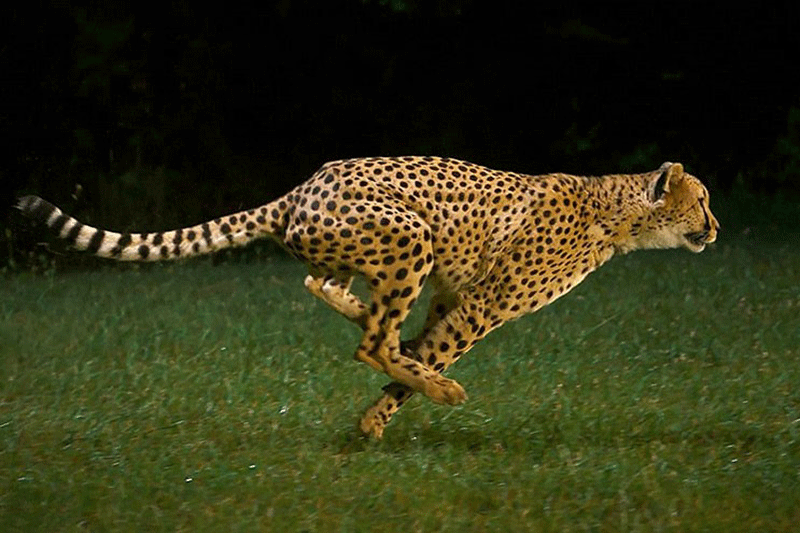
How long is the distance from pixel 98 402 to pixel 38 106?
253 inches

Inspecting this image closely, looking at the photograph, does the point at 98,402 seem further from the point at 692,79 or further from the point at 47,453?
the point at 692,79

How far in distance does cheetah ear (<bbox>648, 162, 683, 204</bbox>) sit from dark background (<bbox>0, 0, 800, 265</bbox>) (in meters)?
6.87

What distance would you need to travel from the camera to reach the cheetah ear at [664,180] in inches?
289

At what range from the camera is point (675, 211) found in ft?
24.3

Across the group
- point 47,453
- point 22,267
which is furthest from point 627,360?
point 22,267

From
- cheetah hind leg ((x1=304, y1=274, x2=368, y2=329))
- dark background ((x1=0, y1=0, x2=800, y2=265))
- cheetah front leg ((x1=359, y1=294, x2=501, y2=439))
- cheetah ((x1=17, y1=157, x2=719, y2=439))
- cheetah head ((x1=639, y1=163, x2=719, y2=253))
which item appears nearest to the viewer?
cheetah ((x1=17, y1=157, x2=719, y2=439))

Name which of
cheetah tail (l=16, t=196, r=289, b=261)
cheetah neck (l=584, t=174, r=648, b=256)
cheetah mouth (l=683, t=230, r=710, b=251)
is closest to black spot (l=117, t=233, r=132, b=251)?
cheetah tail (l=16, t=196, r=289, b=261)

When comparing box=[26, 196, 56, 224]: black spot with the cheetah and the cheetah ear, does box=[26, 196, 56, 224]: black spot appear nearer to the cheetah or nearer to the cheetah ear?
the cheetah

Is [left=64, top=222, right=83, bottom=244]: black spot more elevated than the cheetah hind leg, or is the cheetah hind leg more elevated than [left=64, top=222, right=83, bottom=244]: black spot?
[left=64, top=222, right=83, bottom=244]: black spot

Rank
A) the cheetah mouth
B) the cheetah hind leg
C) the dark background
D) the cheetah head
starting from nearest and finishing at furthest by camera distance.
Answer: the cheetah hind leg
the cheetah head
the cheetah mouth
the dark background

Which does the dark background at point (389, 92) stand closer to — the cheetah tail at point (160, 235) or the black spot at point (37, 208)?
the cheetah tail at point (160, 235)

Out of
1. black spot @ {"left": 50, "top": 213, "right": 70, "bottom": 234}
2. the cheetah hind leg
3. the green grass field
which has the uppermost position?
black spot @ {"left": 50, "top": 213, "right": 70, "bottom": 234}

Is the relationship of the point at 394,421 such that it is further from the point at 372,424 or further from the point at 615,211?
the point at 615,211

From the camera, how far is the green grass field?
18.9 feet
